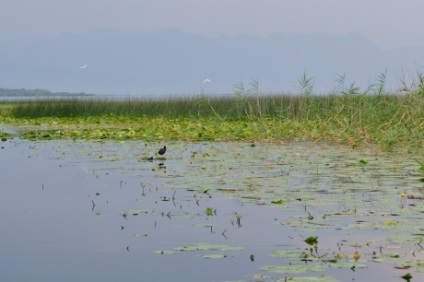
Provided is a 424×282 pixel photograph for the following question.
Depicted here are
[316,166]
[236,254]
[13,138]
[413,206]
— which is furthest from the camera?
[13,138]

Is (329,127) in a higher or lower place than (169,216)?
higher

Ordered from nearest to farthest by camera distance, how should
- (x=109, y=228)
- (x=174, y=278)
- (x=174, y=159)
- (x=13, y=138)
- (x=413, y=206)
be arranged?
(x=174, y=278), (x=109, y=228), (x=413, y=206), (x=174, y=159), (x=13, y=138)

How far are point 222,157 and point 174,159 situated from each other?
75 centimetres

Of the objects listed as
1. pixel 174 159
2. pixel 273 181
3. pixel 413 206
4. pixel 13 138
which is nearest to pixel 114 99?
pixel 13 138

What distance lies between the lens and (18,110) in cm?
3116

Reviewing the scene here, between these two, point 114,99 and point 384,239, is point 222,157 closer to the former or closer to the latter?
point 384,239

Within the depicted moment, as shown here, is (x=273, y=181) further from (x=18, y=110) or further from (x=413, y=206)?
(x=18, y=110)

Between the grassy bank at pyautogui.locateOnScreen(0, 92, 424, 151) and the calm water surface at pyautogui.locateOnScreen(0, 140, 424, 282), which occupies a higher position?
the grassy bank at pyautogui.locateOnScreen(0, 92, 424, 151)

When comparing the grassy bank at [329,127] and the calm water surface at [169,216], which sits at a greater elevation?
the grassy bank at [329,127]

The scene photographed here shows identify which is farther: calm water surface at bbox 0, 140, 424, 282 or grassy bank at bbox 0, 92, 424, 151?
grassy bank at bbox 0, 92, 424, 151

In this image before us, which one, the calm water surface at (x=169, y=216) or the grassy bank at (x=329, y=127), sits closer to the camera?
the calm water surface at (x=169, y=216)

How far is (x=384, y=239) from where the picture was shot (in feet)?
19.4

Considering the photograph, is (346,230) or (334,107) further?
(334,107)

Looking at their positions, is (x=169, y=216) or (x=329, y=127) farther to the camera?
(x=329, y=127)
